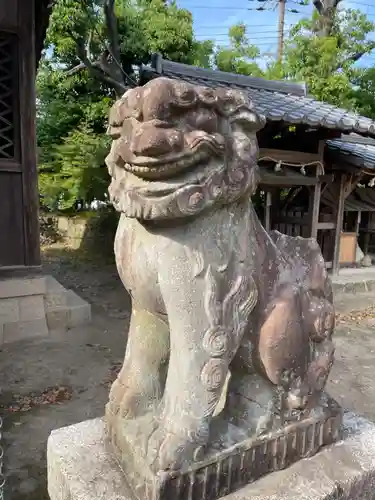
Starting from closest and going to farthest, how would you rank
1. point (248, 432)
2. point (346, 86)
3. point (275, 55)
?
point (248, 432) → point (346, 86) → point (275, 55)

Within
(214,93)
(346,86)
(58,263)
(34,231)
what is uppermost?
(346,86)

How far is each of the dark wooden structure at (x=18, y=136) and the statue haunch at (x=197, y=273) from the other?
3472mm

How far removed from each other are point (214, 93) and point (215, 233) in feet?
1.37

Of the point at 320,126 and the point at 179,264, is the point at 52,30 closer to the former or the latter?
the point at 320,126

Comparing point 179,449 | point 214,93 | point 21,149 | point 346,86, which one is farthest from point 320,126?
point 346,86

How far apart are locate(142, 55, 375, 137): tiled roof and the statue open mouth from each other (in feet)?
13.2

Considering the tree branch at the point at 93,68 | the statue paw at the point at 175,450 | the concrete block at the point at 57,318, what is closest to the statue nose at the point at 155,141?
the statue paw at the point at 175,450

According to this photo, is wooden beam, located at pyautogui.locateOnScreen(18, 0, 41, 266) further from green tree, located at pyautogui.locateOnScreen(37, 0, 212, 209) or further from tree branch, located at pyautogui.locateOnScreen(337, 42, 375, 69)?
tree branch, located at pyautogui.locateOnScreen(337, 42, 375, 69)

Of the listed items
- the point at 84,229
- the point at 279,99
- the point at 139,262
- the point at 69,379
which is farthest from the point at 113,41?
the point at 139,262

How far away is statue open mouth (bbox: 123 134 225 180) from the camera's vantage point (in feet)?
4.06

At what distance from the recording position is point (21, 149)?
4559 millimetres

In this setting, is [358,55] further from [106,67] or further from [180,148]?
[180,148]

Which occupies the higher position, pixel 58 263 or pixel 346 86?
pixel 346 86

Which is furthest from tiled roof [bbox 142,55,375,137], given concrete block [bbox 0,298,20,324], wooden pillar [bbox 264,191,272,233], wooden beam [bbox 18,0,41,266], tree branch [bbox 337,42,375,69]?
tree branch [bbox 337,42,375,69]
